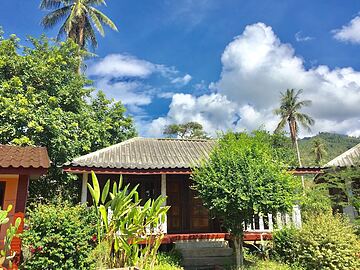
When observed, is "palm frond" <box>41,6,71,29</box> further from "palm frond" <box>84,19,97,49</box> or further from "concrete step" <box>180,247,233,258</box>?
"concrete step" <box>180,247,233,258</box>

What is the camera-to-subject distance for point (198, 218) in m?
12.7

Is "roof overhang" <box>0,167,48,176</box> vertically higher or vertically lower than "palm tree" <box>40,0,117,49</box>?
lower

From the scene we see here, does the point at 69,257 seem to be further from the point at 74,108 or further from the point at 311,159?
the point at 311,159

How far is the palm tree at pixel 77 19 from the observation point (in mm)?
21308

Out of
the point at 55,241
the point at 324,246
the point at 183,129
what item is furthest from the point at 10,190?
the point at 183,129

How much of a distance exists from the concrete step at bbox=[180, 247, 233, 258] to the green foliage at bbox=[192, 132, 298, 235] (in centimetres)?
202

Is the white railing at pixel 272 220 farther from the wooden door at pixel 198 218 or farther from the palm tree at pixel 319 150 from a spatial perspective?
the palm tree at pixel 319 150

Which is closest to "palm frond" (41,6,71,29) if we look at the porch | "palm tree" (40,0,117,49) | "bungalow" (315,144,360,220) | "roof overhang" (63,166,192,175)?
"palm tree" (40,0,117,49)

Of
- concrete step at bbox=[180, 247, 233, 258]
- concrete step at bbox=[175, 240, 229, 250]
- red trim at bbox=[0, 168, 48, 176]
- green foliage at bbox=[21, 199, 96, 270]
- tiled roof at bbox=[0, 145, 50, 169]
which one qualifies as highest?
tiled roof at bbox=[0, 145, 50, 169]

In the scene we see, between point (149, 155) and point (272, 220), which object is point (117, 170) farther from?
point (272, 220)

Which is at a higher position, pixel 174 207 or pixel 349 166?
pixel 349 166

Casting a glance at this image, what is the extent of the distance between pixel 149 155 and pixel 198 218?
11.1 ft

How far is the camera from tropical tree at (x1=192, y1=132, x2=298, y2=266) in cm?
802

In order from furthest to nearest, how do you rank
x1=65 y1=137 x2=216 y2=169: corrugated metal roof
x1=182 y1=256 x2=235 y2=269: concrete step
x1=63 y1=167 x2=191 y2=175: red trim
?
x1=65 y1=137 x2=216 y2=169: corrugated metal roof → x1=63 y1=167 x2=191 y2=175: red trim → x1=182 y1=256 x2=235 y2=269: concrete step
